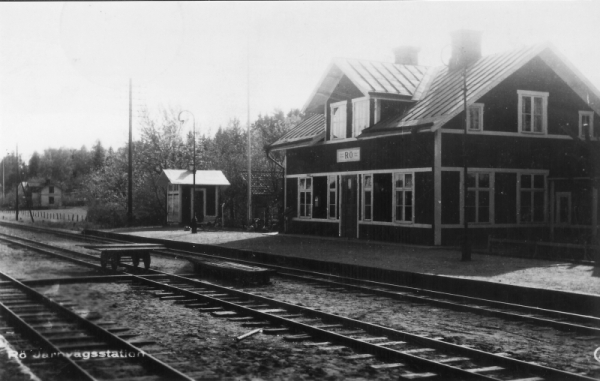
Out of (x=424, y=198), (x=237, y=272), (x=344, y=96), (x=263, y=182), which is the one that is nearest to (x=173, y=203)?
(x=263, y=182)

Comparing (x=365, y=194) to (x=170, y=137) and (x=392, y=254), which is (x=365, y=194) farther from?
(x=170, y=137)

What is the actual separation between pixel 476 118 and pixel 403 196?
134 inches

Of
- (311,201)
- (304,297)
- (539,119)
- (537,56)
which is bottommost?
(304,297)

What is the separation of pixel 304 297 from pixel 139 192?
105ft

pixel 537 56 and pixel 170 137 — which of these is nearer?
pixel 537 56

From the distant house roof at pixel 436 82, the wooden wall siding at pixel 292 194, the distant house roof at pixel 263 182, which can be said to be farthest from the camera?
the distant house roof at pixel 263 182

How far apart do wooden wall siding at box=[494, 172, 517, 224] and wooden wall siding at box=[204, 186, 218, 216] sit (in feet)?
69.4

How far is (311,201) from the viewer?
1056 inches

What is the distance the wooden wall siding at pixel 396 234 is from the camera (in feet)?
67.3

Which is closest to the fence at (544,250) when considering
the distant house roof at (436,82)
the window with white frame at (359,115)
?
the distant house roof at (436,82)

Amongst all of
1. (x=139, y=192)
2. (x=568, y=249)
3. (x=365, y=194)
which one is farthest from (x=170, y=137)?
(x=568, y=249)

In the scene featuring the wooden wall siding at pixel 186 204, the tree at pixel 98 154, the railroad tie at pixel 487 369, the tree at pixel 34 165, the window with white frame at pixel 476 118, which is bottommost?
the railroad tie at pixel 487 369

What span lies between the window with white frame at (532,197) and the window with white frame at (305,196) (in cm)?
850

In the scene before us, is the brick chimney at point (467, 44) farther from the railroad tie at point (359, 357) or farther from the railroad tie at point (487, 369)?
the railroad tie at point (487, 369)
